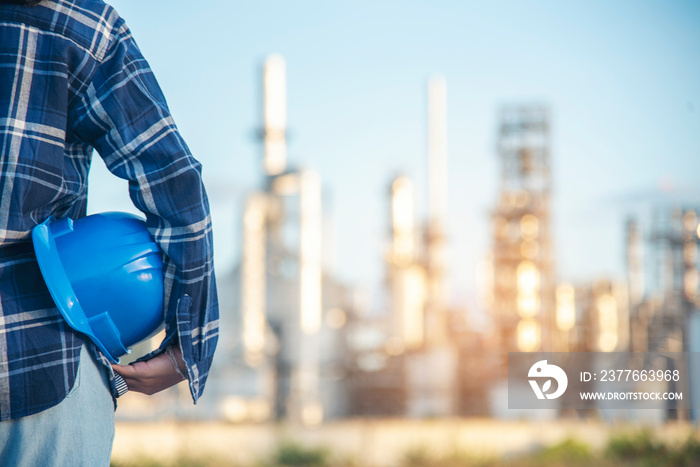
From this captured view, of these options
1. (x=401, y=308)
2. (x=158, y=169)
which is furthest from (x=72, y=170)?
(x=401, y=308)

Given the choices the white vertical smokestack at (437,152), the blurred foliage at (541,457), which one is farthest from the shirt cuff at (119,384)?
the white vertical smokestack at (437,152)

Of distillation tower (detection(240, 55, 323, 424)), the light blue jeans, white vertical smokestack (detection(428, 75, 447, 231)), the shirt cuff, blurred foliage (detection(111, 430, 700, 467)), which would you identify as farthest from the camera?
white vertical smokestack (detection(428, 75, 447, 231))

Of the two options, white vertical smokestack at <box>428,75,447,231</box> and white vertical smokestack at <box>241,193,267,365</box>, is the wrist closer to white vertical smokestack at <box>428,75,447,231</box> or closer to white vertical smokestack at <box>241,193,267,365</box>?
white vertical smokestack at <box>241,193,267,365</box>

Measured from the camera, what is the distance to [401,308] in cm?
2336

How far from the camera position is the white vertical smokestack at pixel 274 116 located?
18.2 meters

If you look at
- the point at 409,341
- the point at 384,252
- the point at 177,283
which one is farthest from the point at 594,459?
the point at 384,252

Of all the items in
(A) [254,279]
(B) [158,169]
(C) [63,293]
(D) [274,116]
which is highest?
(D) [274,116]

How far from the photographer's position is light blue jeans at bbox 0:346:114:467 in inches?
36.9

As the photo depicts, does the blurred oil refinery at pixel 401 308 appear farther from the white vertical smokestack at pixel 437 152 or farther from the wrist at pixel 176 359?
the wrist at pixel 176 359

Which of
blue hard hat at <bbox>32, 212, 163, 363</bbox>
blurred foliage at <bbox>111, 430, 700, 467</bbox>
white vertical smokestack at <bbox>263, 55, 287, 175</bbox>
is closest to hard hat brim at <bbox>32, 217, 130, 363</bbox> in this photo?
blue hard hat at <bbox>32, 212, 163, 363</bbox>

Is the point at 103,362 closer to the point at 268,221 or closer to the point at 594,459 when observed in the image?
the point at 594,459

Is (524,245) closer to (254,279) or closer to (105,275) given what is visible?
(254,279)

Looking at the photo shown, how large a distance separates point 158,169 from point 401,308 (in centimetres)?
2256

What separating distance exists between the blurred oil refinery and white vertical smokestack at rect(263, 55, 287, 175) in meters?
0.03
